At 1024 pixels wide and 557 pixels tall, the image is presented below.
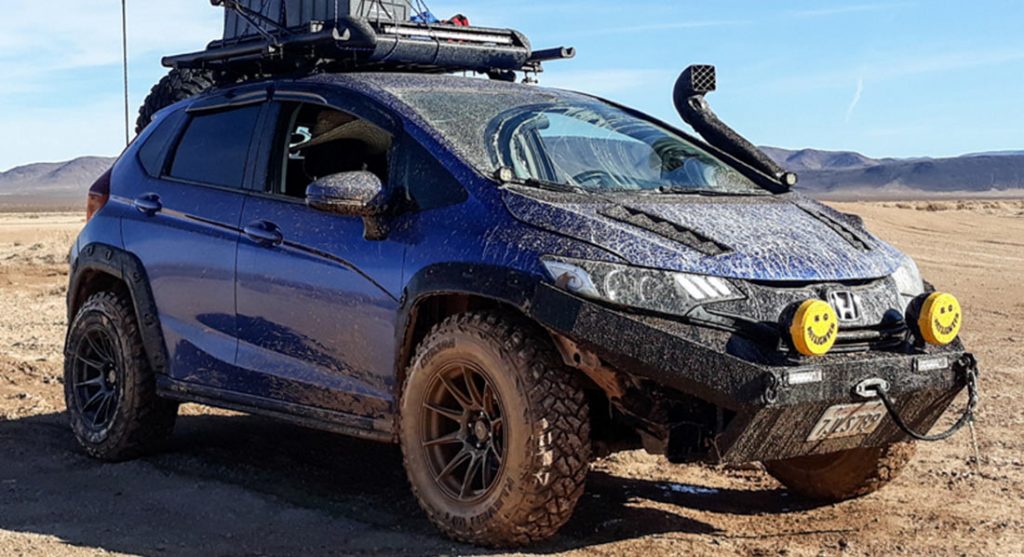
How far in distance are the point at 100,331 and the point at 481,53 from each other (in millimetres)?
2406

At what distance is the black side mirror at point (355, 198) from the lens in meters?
5.58

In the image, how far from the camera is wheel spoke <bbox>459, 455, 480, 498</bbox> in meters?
5.39

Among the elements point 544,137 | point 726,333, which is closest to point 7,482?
point 544,137

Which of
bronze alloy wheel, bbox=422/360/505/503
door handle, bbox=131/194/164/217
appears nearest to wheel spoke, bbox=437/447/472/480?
bronze alloy wheel, bbox=422/360/505/503

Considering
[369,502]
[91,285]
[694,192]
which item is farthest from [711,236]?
[91,285]

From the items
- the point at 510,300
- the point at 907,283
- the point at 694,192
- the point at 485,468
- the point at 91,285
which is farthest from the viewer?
the point at 91,285

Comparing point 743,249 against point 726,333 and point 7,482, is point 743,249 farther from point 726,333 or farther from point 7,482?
point 7,482

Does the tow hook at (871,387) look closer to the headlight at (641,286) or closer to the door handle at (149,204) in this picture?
the headlight at (641,286)

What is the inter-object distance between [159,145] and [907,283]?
12.5 ft

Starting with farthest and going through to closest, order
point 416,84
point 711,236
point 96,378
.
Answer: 1. point 96,378
2. point 416,84
3. point 711,236

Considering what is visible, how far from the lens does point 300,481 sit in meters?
6.69

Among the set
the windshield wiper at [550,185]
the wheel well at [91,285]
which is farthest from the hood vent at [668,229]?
the wheel well at [91,285]

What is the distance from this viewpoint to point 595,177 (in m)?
5.88

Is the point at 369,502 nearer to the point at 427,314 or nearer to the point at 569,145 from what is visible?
the point at 427,314
